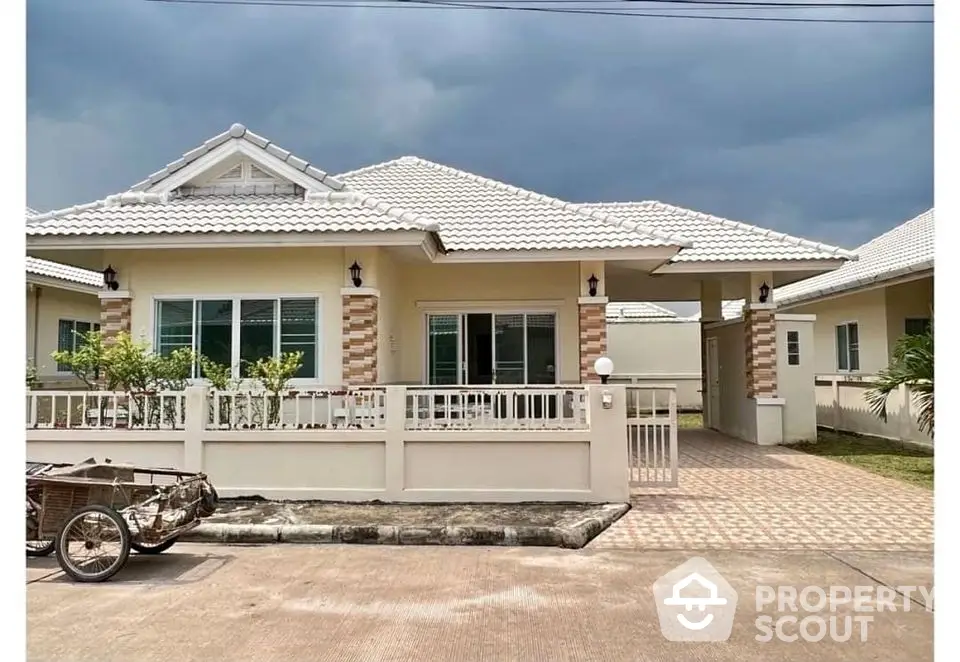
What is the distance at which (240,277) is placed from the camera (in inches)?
417

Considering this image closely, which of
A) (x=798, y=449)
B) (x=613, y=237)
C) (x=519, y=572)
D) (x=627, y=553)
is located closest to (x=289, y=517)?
(x=519, y=572)

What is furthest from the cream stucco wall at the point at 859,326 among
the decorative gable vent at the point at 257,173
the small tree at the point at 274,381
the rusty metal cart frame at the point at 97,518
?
the rusty metal cart frame at the point at 97,518

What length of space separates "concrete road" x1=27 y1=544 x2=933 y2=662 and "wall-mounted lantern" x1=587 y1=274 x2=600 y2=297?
6.11 metres

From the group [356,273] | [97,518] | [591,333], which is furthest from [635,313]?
[97,518]

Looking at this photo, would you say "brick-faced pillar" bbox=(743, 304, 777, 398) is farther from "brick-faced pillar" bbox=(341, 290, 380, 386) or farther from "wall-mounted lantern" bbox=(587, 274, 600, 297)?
"brick-faced pillar" bbox=(341, 290, 380, 386)

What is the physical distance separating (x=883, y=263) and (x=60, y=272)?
19022 millimetres

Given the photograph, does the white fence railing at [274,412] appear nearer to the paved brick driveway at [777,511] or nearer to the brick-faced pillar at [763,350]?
the paved brick driveway at [777,511]

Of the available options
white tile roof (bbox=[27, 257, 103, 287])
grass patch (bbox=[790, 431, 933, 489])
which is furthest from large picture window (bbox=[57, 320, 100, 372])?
grass patch (bbox=[790, 431, 933, 489])

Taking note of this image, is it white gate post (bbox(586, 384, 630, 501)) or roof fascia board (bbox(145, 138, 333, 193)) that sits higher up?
roof fascia board (bbox(145, 138, 333, 193))

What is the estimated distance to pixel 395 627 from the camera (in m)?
4.69

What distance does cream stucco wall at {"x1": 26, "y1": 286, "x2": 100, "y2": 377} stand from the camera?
50.5 feet

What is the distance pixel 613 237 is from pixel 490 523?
5951 millimetres

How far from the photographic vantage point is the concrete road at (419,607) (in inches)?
170

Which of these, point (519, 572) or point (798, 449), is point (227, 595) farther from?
point (798, 449)
